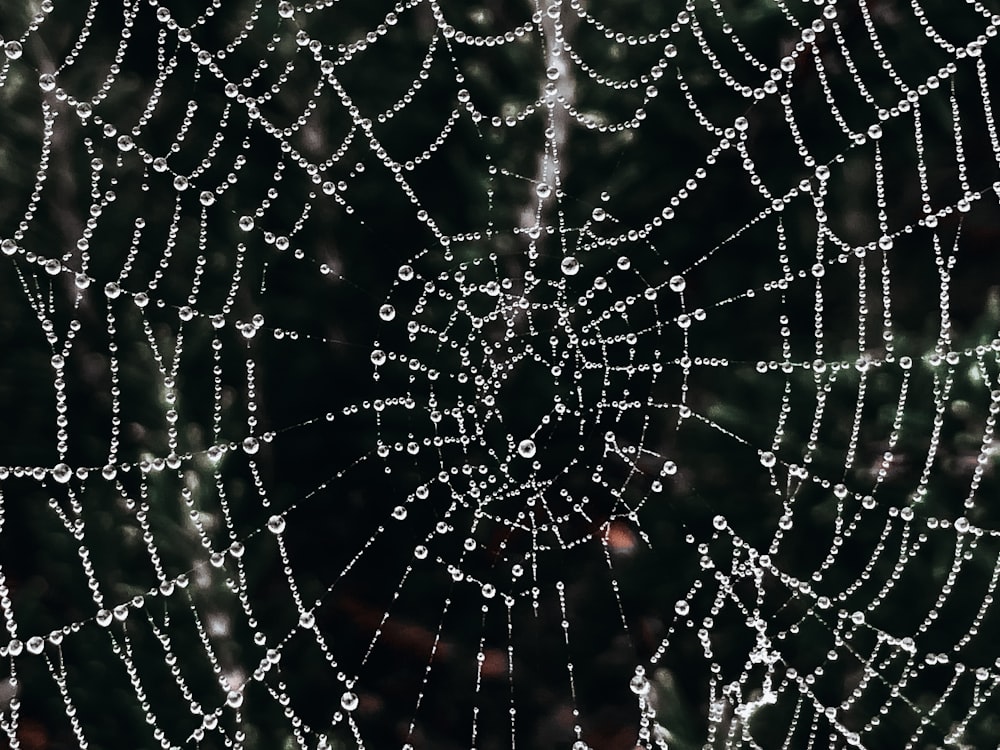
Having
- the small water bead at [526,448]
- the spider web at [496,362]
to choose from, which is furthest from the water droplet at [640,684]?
the small water bead at [526,448]

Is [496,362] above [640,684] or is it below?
above

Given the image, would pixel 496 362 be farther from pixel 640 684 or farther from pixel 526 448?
pixel 640 684

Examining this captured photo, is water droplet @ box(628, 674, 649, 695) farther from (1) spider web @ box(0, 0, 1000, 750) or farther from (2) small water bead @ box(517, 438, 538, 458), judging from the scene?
(2) small water bead @ box(517, 438, 538, 458)

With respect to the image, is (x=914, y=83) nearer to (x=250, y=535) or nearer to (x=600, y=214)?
(x=600, y=214)

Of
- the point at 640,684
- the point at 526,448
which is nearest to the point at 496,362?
the point at 526,448

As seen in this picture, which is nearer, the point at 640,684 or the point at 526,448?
the point at 526,448

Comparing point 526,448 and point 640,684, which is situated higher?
point 526,448

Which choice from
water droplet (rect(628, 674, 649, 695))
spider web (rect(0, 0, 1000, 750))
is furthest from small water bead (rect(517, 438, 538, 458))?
water droplet (rect(628, 674, 649, 695))

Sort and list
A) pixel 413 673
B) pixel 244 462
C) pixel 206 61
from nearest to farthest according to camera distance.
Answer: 1. pixel 206 61
2. pixel 244 462
3. pixel 413 673

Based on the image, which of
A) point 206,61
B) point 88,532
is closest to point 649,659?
point 88,532
